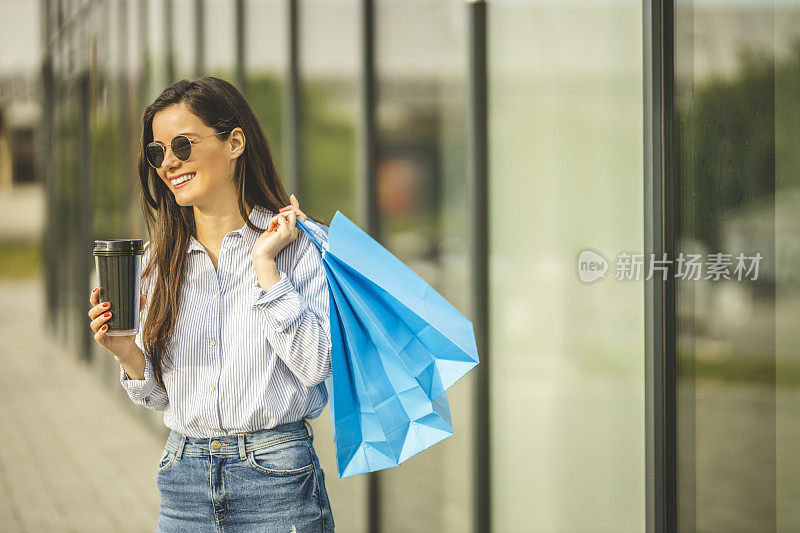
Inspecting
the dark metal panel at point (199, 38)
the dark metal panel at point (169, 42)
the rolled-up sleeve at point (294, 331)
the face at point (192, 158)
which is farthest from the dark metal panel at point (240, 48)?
the rolled-up sleeve at point (294, 331)

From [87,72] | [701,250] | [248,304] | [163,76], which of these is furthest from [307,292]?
[87,72]

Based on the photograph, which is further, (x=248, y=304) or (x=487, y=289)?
(x=487, y=289)

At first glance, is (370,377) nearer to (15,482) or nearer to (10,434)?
(15,482)

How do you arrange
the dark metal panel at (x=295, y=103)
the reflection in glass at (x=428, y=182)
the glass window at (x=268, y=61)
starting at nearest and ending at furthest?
the reflection in glass at (x=428, y=182) < the dark metal panel at (x=295, y=103) < the glass window at (x=268, y=61)

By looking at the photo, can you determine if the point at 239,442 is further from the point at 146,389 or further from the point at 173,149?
the point at 173,149

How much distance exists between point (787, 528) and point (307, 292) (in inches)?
60.9

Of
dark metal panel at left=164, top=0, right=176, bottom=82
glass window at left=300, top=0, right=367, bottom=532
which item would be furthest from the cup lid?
dark metal panel at left=164, top=0, right=176, bottom=82

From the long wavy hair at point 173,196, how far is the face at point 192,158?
0.08 feet

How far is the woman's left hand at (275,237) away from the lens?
2.15 metres

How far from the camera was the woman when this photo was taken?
2195 millimetres

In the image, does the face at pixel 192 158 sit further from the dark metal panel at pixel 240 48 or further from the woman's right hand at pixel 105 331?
the dark metal panel at pixel 240 48

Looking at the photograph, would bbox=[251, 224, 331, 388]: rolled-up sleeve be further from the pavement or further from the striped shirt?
the pavement

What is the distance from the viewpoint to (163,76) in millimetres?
8609

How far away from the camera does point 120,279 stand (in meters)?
2.05
